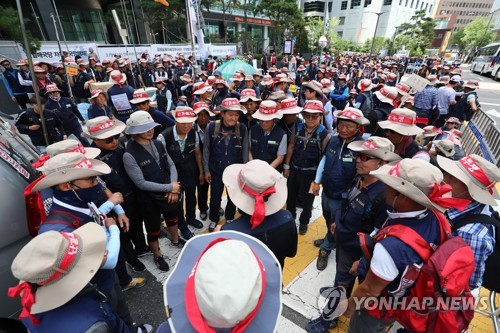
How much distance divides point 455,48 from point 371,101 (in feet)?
309

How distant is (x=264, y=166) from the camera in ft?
7.41

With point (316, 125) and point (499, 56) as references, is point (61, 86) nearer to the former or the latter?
point (316, 125)

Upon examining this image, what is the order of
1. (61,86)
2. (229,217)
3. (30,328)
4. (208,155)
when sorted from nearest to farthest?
(30,328) < (208,155) < (229,217) < (61,86)

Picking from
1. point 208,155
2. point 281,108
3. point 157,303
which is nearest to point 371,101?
point 281,108

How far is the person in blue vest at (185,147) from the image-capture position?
3773 millimetres

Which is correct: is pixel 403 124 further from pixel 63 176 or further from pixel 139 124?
pixel 63 176

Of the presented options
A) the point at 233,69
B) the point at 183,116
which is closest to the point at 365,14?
the point at 233,69

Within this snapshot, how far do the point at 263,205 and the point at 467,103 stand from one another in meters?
9.25

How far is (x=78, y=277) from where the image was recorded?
1527 mm

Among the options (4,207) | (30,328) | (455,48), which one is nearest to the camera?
(30,328)

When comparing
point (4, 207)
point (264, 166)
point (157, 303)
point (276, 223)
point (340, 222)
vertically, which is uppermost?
point (264, 166)

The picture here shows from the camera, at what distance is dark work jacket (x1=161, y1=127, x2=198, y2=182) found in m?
3.91

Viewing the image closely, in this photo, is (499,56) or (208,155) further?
(499,56)

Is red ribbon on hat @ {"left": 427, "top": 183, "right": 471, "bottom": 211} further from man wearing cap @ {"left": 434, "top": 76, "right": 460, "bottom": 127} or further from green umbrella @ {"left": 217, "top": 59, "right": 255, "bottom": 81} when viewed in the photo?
green umbrella @ {"left": 217, "top": 59, "right": 255, "bottom": 81}
